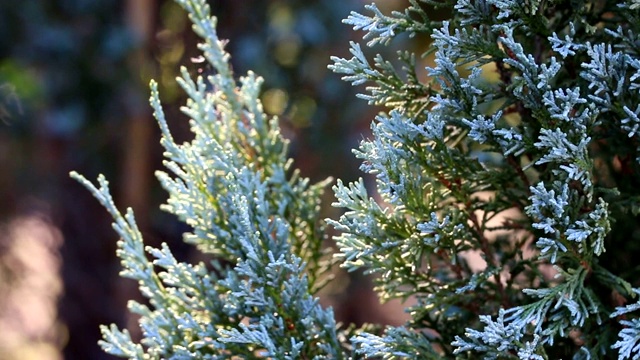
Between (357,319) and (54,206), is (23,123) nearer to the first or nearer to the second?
(54,206)

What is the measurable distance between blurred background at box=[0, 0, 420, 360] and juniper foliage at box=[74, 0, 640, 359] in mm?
1736

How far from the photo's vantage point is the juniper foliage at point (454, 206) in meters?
1.30

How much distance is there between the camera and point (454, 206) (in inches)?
59.6

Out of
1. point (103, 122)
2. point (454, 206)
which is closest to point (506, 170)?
point (454, 206)

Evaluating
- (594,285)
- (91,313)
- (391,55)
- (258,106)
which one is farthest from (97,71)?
(594,285)

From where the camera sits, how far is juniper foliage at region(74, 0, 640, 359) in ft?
4.27

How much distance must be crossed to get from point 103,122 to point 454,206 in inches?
115

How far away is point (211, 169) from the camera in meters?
1.71

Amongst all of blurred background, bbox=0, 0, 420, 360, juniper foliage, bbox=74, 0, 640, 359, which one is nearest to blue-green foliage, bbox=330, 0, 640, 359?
juniper foliage, bbox=74, 0, 640, 359

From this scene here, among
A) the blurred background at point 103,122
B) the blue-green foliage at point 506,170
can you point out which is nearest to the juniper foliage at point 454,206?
the blue-green foliage at point 506,170

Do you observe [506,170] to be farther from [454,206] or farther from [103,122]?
[103,122]

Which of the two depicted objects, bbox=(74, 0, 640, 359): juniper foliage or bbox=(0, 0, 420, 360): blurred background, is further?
bbox=(0, 0, 420, 360): blurred background

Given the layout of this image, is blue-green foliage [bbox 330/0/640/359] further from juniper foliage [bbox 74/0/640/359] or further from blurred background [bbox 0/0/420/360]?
blurred background [bbox 0/0/420/360]

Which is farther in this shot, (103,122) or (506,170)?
(103,122)
